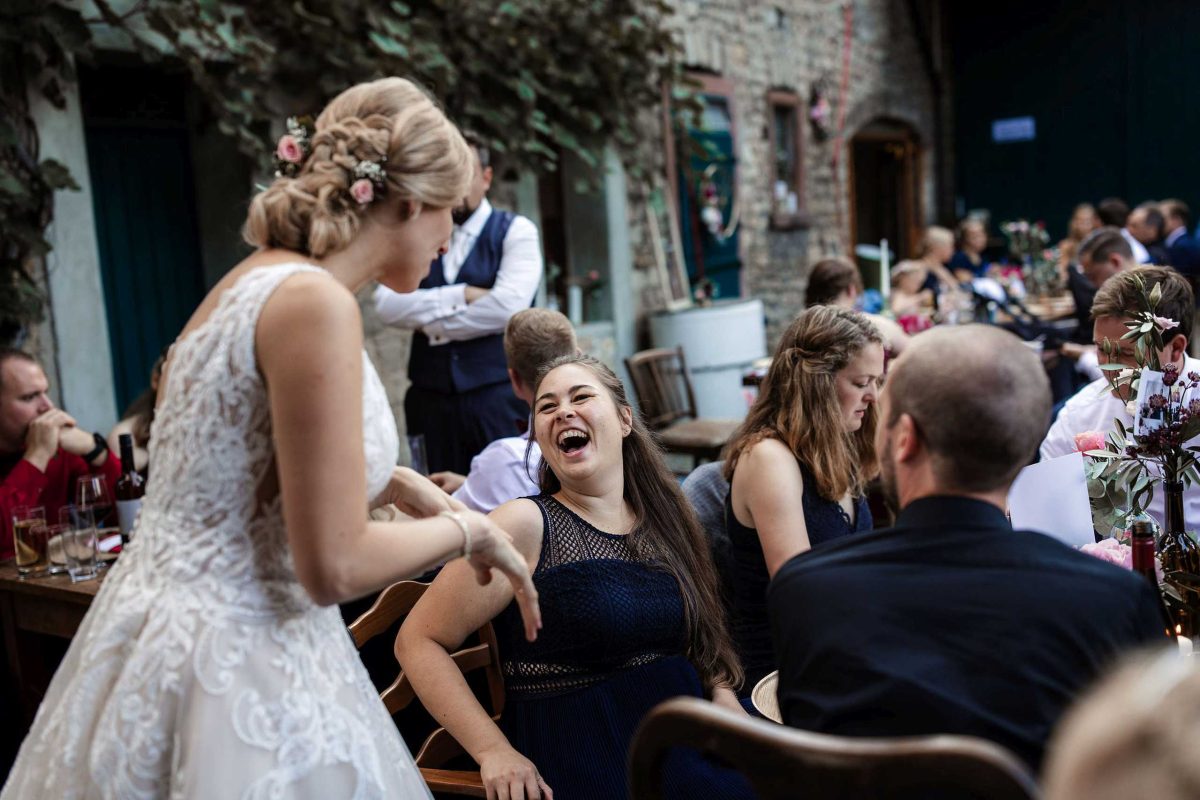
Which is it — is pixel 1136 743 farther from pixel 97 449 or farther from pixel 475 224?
pixel 475 224

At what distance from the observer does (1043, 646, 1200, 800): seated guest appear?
593 millimetres

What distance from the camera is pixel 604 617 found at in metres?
2.06

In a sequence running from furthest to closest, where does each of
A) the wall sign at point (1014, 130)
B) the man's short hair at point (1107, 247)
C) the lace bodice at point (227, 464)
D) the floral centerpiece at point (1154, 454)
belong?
the wall sign at point (1014, 130) < the man's short hair at point (1107, 247) < the floral centerpiece at point (1154, 454) < the lace bodice at point (227, 464)

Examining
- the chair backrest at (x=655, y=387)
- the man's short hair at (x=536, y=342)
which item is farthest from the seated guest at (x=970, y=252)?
the man's short hair at (x=536, y=342)

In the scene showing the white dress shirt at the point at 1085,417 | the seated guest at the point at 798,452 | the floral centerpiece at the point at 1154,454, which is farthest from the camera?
the white dress shirt at the point at 1085,417

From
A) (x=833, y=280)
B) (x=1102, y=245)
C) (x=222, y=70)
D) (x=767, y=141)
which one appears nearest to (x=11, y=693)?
(x=222, y=70)

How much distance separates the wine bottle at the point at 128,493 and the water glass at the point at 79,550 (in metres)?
0.18

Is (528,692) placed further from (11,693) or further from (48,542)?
(11,693)

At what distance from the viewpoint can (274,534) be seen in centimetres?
147

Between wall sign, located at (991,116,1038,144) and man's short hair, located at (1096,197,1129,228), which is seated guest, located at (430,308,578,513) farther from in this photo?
wall sign, located at (991,116,1038,144)

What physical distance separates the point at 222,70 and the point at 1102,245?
163 inches

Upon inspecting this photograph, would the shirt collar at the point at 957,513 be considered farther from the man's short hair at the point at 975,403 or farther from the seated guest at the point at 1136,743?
the seated guest at the point at 1136,743

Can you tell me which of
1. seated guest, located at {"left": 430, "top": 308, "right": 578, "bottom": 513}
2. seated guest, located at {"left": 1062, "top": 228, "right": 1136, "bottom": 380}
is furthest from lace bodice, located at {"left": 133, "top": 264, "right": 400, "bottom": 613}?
seated guest, located at {"left": 1062, "top": 228, "right": 1136, "bottom": 380}

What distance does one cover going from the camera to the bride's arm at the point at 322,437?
1325mm
